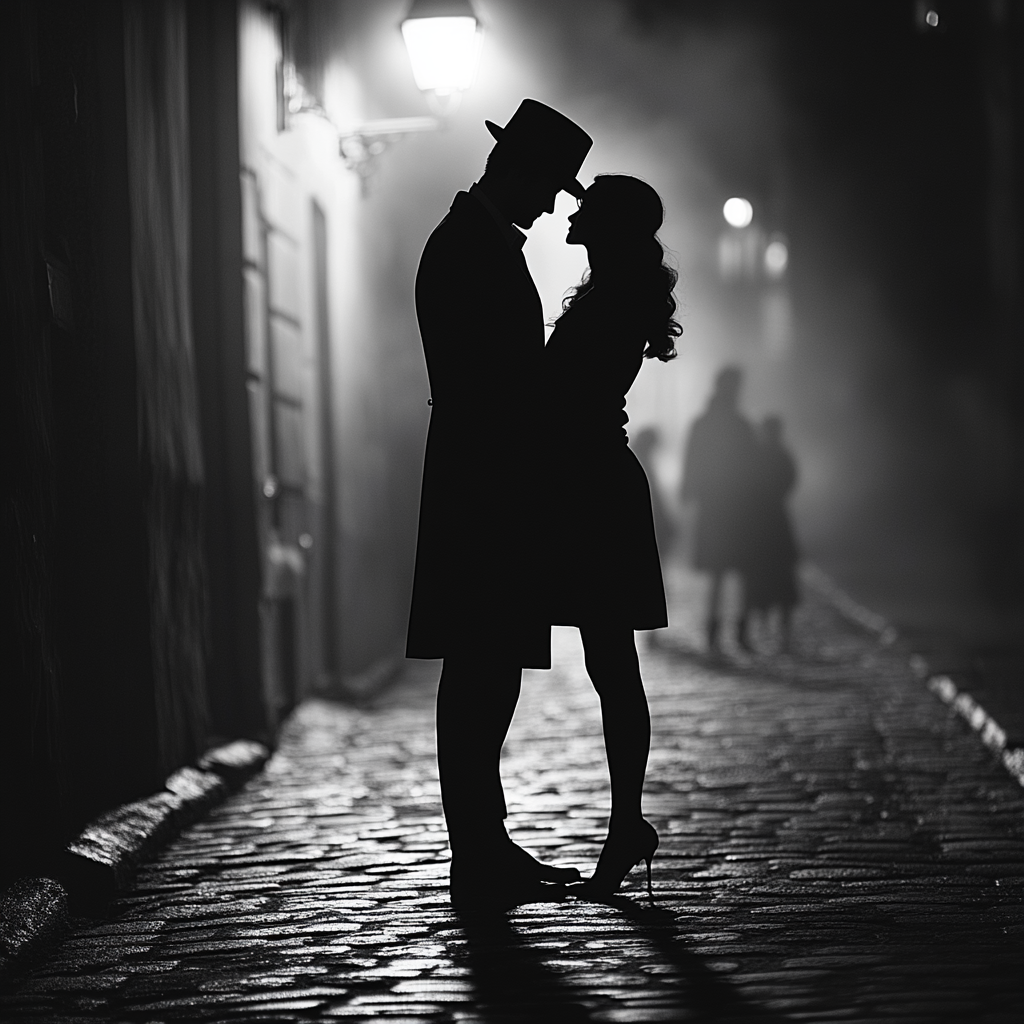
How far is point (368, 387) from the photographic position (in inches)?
514

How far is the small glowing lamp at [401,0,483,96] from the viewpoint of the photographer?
32.3ft

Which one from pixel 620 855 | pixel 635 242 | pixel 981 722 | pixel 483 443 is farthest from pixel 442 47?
pixel 620 855

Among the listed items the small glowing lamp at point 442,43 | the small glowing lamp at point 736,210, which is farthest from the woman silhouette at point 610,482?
the small glowing lamp at point 736,210

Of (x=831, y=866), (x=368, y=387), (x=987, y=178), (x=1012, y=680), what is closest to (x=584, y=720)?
(x=1012, y=680)

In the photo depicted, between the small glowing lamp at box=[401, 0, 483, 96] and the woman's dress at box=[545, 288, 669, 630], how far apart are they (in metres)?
5.76

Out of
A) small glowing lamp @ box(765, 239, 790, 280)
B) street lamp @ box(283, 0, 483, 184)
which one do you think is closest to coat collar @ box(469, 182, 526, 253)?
street lamp @ box(283, 0, 483, 184)

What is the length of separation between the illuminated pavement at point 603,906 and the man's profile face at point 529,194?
165 cm

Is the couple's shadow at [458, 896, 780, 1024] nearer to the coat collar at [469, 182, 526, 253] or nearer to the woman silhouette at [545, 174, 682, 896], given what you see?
the woman silhouette at [545, 174, 682, 896]

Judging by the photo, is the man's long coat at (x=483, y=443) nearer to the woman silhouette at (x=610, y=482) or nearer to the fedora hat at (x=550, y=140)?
the woman silhouette at (x=610, y=482)

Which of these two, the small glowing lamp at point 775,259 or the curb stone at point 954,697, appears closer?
the curb stone at point 954,697

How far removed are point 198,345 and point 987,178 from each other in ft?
57.6

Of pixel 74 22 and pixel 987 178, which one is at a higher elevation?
pixel 987 178

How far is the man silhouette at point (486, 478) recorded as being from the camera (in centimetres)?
444

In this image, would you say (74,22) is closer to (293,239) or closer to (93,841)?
(93,841)
